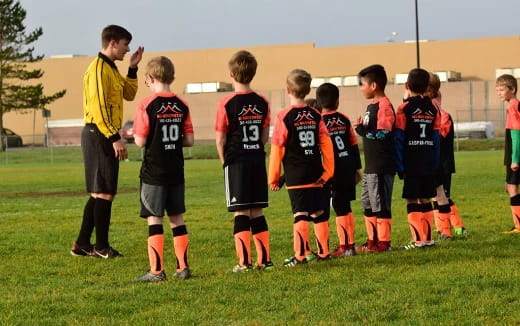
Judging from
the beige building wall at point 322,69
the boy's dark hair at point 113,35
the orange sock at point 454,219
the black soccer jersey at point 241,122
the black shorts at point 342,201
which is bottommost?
the orange sock at point 454,219

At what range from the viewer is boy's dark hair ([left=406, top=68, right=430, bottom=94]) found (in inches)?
395

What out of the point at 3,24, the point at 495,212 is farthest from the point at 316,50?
the point at 495,212

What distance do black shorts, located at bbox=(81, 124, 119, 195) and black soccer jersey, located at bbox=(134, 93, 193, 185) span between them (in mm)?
1848

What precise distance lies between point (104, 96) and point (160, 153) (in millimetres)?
1956

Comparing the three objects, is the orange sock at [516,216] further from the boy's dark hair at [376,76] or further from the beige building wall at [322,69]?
the beige building wall at [322,69]

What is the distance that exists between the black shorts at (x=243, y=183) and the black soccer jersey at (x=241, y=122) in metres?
0.07

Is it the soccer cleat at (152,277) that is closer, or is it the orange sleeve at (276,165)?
the soccer cleat at (152,277)

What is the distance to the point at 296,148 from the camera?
8.84m

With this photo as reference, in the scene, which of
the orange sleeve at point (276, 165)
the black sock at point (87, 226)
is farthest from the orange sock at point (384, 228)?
the black sock at point (87, 226)

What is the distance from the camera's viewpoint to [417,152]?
1005 centimetres

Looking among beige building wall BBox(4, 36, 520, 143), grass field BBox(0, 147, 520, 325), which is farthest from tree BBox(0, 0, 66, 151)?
grass field BBox(0, 147, 520, 325)

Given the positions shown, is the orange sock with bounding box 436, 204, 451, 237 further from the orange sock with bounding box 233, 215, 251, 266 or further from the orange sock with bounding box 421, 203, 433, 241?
the orange sock with bounding box 233, 215, 251, 266

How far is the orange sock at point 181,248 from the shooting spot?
8336 mm

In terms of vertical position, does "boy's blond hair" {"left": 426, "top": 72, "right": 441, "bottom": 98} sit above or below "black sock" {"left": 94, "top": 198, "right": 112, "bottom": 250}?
above
